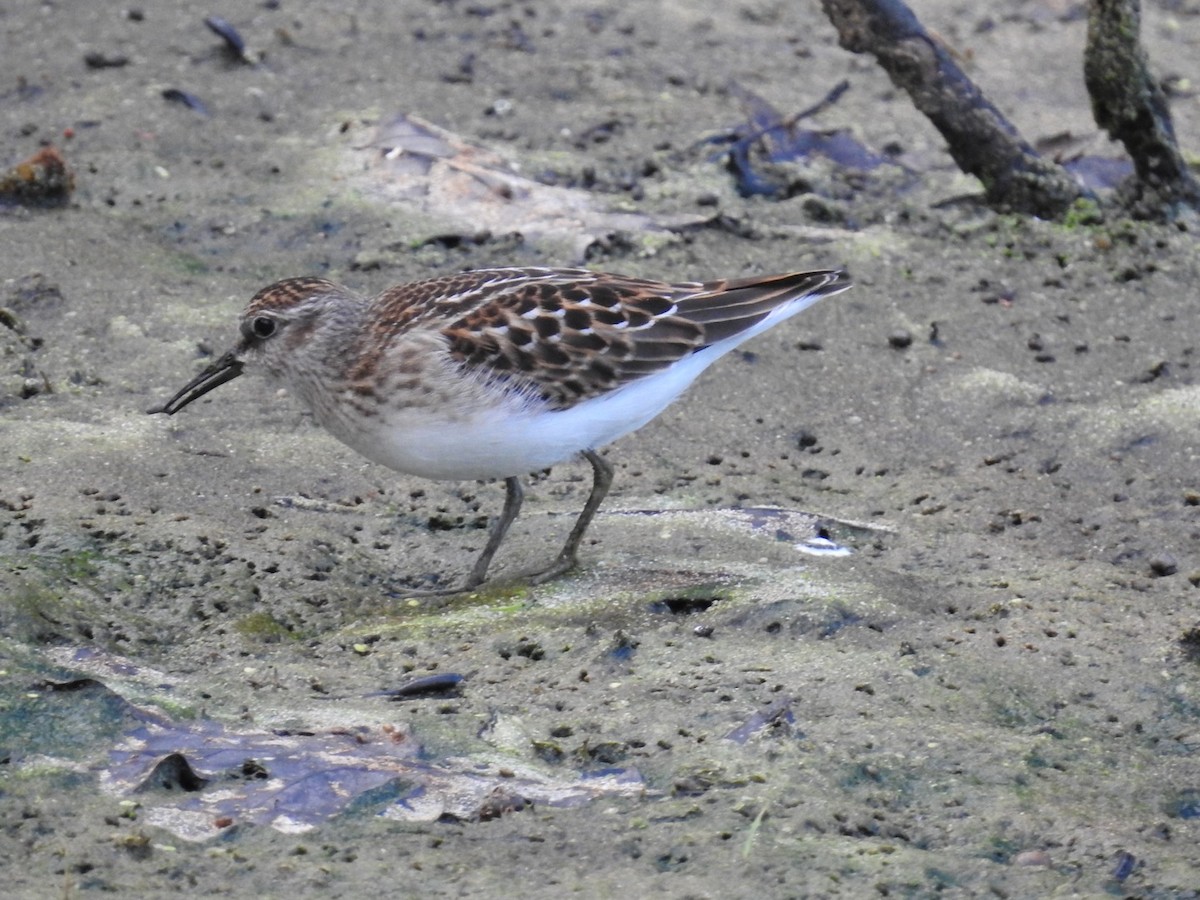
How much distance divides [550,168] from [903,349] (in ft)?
7.61

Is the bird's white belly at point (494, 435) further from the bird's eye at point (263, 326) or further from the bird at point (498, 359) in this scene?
the bird's eye at point (263, 326)

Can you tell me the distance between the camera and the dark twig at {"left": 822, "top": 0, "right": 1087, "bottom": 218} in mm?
8258

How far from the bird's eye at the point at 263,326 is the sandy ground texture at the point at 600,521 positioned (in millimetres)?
558

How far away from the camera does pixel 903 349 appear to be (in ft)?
24.7

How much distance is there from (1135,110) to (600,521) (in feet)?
12.7

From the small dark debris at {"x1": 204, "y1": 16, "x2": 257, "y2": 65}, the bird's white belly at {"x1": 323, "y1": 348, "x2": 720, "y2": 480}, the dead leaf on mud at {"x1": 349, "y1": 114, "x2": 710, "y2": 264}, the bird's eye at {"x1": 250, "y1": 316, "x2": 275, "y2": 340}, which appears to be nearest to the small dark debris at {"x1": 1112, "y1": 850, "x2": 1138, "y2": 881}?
the bird's white belly at {"x1": 323, "y1": 348, "x2": 720, "y2": 480}

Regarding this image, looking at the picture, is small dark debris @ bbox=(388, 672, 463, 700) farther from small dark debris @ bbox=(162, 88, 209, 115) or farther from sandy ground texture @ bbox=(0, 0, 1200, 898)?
small dark debris @ bbox=(162, 88, 209, 115)

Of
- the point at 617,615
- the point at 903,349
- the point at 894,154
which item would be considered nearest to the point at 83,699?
the point at 617,615

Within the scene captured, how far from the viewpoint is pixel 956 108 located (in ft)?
27.5

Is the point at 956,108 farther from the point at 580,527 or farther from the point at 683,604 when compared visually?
the point at 683,604

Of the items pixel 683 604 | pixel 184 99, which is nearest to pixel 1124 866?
pixel 683 604

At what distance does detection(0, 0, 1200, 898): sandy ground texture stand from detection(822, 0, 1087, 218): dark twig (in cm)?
20

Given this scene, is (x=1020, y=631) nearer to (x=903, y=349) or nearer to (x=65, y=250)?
(x=903, y=349)

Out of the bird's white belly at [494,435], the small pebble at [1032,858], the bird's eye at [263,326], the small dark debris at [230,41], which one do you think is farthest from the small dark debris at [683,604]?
the small dark debris at [230,41]
